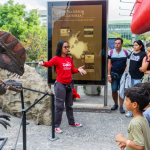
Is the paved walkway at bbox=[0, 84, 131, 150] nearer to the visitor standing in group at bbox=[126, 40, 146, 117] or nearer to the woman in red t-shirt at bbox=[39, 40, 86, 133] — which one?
the woman in red t-shirt at bbox=[39, 40, 86, 133]

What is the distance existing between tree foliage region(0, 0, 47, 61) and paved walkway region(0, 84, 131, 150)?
6.74 metres

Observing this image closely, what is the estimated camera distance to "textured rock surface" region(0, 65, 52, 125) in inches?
171

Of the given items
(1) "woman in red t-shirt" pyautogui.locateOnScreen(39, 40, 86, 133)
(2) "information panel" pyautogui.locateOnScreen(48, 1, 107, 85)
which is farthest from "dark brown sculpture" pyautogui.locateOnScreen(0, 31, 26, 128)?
(2) "information panel" pyautogui.locateOnScreen(48, 1, 107, 85)

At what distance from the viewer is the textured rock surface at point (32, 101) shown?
4344 millimetres

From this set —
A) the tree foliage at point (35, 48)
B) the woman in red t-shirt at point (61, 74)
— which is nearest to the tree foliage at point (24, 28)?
the tree foliage at point (35, 48)

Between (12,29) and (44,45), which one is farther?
(12,29)

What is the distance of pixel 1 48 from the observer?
8.74 feet

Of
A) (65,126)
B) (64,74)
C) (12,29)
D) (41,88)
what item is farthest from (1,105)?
(12,29)

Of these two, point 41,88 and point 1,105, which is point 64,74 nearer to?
point 41,88

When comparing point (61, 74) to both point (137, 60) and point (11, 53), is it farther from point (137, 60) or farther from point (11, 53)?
point (137, 60)

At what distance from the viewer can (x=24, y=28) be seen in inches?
697

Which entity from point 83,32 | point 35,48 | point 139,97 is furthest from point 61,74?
point 35,48

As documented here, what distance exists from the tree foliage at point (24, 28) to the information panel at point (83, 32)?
589 centimetres

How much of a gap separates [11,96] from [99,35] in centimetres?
266
